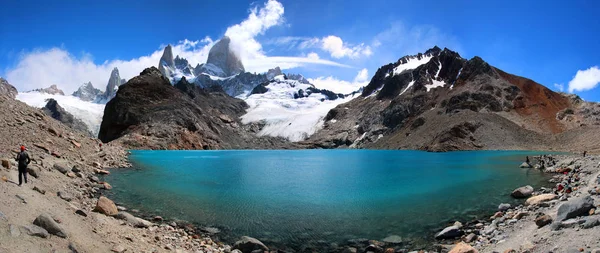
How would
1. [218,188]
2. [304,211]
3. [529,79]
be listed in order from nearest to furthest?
1. [304,211]
2. [218,188]
3. [529,79]

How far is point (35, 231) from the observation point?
10.9 m

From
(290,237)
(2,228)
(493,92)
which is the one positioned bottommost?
(290,237)

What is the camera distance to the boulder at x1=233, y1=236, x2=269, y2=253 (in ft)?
53.0

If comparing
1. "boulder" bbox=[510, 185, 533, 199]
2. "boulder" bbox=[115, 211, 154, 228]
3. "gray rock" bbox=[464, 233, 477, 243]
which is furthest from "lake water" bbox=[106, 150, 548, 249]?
"boulder" bbox=[115, 211, 154, 228]

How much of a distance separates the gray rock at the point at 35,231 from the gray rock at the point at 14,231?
0.22 meters

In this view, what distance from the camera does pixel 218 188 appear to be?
33875 mm

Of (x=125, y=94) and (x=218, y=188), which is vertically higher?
(x=125, y=94)

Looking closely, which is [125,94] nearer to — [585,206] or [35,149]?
[35,149]

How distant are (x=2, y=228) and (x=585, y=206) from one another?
66.0 feet

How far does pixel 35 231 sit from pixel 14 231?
1.78 ft

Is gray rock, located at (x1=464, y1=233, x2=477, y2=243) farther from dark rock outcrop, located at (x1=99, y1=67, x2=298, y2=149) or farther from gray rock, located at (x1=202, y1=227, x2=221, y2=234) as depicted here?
dark rock outcrop, located at (x1=99, y1=67, x2=298, y2=149)

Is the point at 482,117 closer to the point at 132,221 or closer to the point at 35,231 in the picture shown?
the point at 132,221

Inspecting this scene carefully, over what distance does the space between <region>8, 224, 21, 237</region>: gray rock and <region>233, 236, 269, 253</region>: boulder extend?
27.1ft

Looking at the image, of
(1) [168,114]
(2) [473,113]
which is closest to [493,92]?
(2) [473,113]
